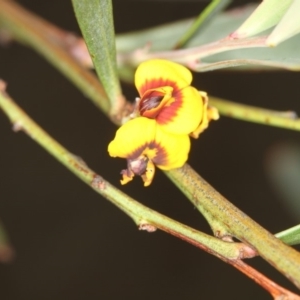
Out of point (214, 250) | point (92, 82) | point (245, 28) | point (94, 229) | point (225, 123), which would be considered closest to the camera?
point (214, 250)

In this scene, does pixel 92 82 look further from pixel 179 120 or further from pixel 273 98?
pixel 273 98

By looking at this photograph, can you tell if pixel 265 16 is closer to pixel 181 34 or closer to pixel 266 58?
pixel 266 58

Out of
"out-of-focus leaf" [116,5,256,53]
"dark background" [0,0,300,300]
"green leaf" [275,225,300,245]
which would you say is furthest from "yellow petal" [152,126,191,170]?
"dark background" [0,0,300,300]

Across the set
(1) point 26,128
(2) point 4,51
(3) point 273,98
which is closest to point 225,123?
(3) point 273,98

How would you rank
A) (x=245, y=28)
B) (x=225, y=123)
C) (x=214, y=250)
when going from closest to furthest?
1. (x=214, y=250)
2. (x=245, y=28)
3. (x=225, y=123)

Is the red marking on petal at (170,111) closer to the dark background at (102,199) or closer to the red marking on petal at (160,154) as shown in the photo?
the red marking on petal at (160,154)

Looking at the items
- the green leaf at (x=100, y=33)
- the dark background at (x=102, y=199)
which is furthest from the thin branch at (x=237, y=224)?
the dark background at (x=102, y=199)

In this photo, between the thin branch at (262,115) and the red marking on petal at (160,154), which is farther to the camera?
the thin branch at (262,115)
